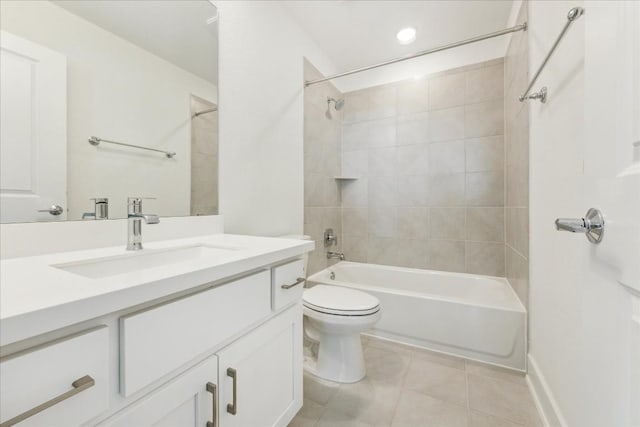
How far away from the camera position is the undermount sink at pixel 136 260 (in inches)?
29.3

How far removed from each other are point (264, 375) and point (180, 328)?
41 cm

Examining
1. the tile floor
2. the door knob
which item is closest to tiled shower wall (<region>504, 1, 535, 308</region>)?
the tile floor

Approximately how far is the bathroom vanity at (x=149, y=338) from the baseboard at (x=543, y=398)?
1.08 m

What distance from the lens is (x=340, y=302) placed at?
1520 millimetres

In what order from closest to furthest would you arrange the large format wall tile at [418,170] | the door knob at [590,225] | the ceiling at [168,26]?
the door knob at [590,225] < the ceiling at [168,26] < the large format wall tile at [418,170]

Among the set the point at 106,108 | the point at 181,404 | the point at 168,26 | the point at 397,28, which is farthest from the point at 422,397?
the point at 397,28

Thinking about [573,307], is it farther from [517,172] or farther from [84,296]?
[84,296]

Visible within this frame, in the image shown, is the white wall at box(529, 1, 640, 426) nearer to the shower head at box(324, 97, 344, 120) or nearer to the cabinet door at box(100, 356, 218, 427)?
the cabinet door at box(100, 356, 218, 427)

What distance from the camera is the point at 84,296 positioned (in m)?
0.42

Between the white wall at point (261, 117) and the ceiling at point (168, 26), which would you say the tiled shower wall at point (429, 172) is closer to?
the white wall at point (261, 117)

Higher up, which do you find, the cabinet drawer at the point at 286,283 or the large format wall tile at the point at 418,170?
the large format wall tile at the point at 418,170

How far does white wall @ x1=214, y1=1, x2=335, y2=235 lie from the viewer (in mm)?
1449

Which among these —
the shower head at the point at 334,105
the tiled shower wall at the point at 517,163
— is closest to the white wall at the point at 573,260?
the tiled shower wall at the point at 517,163

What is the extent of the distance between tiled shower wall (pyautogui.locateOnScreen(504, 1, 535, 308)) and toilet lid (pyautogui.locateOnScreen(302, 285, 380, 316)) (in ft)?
3.03
